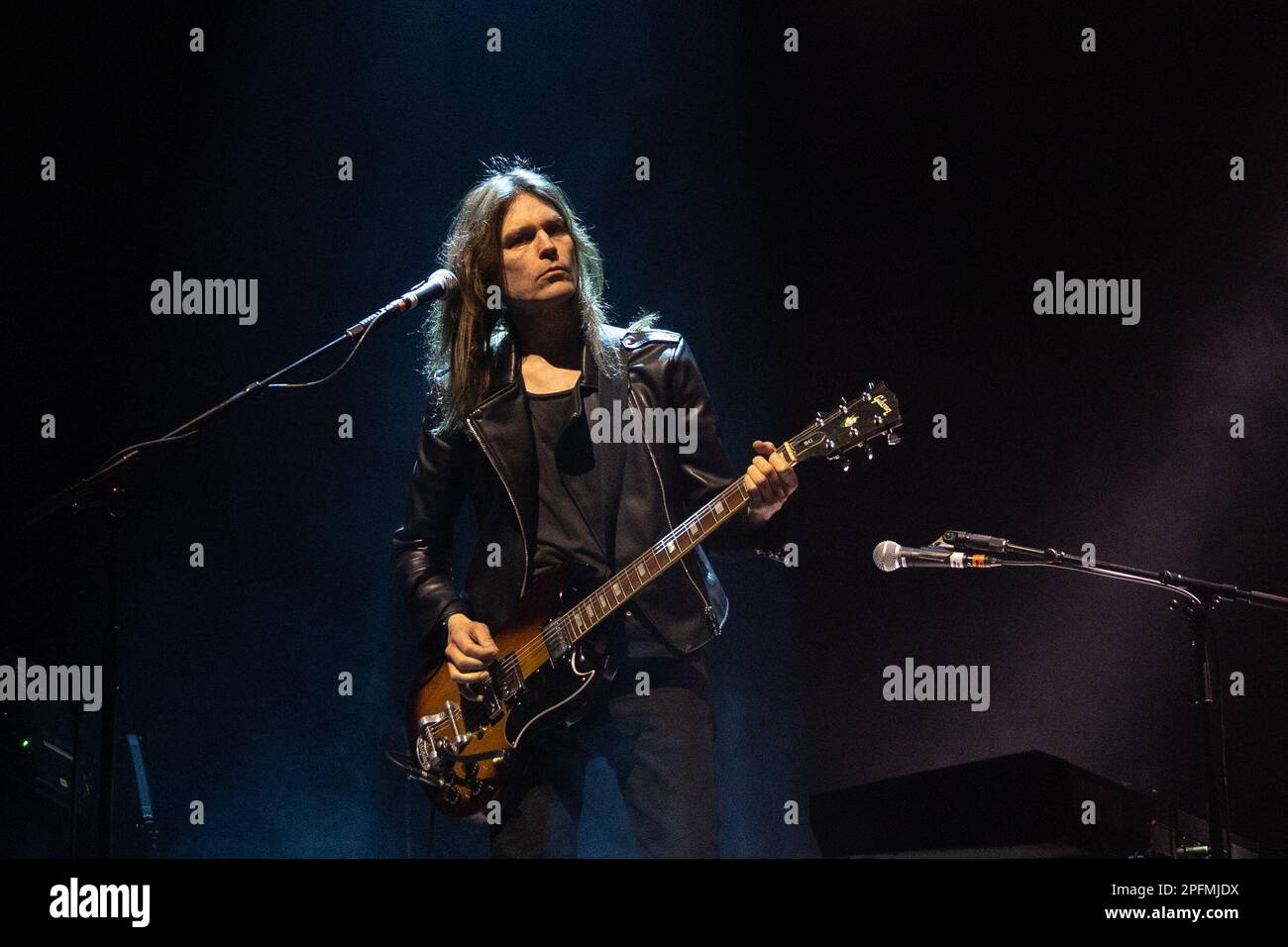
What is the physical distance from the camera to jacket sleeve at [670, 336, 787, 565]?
326cm

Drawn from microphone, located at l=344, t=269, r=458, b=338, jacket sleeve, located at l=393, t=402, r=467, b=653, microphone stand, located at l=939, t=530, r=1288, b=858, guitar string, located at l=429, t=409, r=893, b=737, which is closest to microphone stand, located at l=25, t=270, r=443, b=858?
microphone, located at l=344, t=269, r=458, b=338

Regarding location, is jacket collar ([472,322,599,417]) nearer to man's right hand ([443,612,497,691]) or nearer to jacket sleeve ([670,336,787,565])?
jacket sleeve ([670,336,787,565])

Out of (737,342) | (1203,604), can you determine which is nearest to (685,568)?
(1203,604)

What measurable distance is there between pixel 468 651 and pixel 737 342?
1842mm

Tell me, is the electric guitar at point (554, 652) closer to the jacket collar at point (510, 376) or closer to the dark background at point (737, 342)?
the jacket collar at point (510, 376)

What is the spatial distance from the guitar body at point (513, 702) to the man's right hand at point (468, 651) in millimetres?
37

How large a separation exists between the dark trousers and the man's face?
976 mm

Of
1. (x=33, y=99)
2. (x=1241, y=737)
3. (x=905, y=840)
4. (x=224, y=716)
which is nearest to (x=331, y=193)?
(x=33, y=99)

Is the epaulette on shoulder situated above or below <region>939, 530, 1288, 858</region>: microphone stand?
above

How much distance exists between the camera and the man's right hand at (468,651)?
321cm

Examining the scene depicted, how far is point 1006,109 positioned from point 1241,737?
227 cm

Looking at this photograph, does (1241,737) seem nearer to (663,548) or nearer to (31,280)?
(663,548)

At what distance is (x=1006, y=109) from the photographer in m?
4.52

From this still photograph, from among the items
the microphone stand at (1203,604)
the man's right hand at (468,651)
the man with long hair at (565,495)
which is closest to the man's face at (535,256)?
the man with long hair at (565,495)
